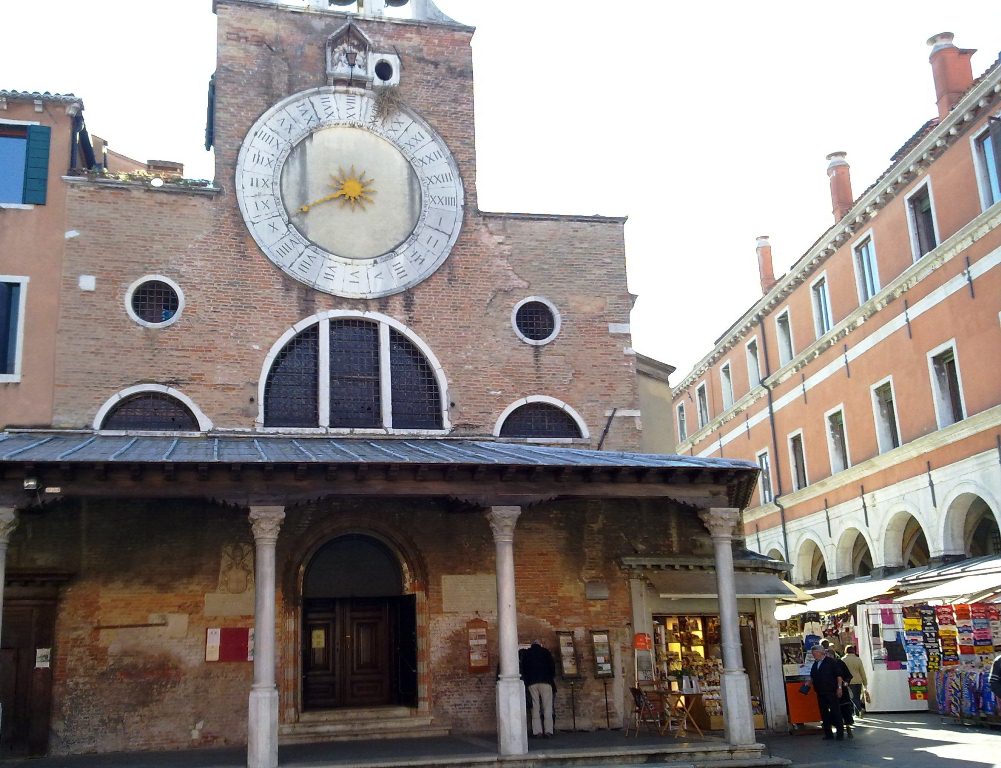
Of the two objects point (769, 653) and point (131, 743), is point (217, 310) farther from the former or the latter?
point (769, 653)

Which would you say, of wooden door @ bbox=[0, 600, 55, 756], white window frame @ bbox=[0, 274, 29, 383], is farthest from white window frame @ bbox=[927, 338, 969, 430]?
wooden door @ bbox=[0, 600, 55, 756]

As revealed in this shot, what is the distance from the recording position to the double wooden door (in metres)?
15.6

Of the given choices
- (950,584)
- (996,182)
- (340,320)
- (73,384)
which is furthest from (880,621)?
(73,384)

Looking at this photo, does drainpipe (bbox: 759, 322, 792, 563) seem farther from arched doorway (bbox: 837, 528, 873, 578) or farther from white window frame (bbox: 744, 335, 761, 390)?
arched doorway (bbox: 837, 528, 873, 578)

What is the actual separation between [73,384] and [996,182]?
16239mm

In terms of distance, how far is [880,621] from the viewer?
20.2 metres

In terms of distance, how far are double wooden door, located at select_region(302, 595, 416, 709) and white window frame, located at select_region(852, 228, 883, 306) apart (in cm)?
1468

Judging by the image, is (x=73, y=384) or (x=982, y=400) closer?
(x=73, y=384)

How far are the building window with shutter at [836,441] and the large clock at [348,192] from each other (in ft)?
46.6

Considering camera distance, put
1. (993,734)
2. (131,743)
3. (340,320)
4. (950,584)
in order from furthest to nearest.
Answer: (950,584) → (340,320) → (993,734) → (131,743)

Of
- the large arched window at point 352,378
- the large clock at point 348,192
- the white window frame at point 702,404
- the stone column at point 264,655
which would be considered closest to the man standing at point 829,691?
the large arched window at point 352,378

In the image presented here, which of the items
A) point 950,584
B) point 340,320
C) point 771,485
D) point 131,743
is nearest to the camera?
point 131,743

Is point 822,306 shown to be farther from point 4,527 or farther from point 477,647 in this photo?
point 4,527

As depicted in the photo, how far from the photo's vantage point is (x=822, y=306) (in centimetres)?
2867
